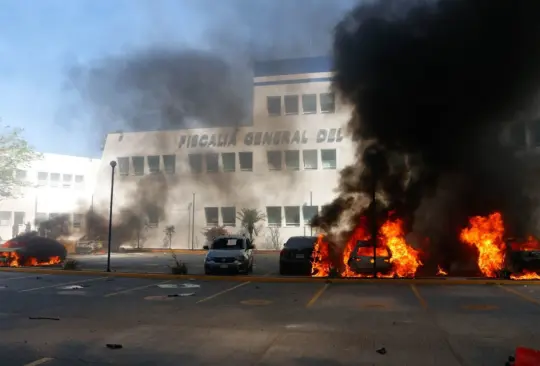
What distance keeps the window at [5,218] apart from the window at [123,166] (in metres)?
17.7

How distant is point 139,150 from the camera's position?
3138 centimetres

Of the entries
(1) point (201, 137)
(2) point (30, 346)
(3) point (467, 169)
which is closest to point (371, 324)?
(2) point (30, 346)

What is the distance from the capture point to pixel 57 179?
49531 mm

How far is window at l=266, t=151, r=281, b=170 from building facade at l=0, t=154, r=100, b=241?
58.8ft

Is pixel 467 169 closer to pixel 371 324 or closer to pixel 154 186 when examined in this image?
pixel 371 324

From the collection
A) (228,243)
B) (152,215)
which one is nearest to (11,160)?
(152,215)

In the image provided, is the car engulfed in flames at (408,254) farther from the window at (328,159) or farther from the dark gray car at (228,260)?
the window at (328,159)

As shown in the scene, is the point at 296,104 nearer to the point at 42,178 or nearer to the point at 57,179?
the point at 42,178

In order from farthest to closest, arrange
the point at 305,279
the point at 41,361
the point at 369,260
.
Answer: the point at 369,260 < the point at 305,279 < the point at 41,361

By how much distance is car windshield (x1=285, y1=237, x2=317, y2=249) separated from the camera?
16.6 meters

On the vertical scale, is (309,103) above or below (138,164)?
above

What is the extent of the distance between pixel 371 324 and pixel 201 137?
21.4 meters

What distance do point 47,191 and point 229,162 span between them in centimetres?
2637

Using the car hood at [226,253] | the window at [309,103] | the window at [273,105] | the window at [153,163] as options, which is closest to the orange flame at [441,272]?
the car hood at [226,253]
